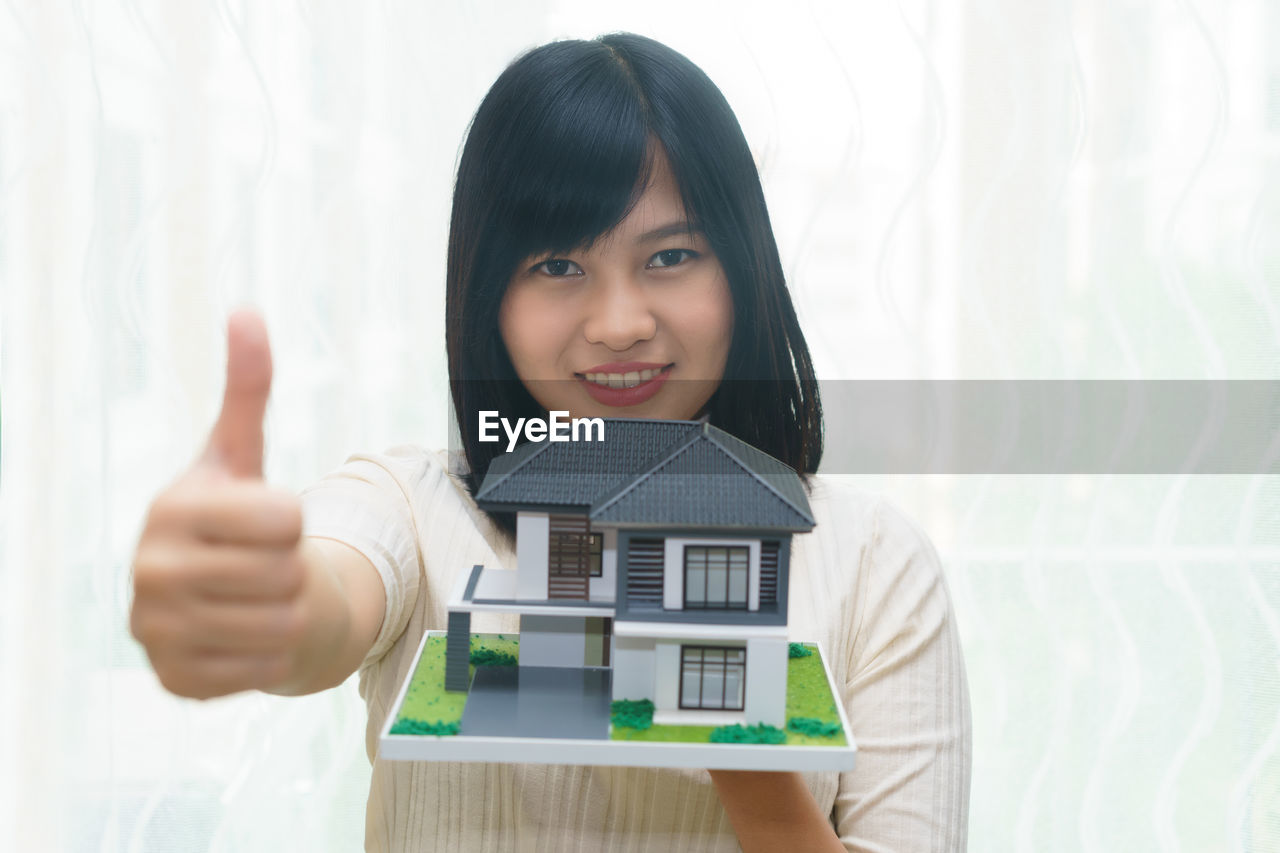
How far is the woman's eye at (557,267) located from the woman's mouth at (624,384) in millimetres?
110

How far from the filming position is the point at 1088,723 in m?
1.83

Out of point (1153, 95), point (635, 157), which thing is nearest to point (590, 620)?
point (635, 157)

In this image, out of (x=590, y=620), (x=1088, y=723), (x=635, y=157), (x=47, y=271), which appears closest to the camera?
(x=590, y=620)

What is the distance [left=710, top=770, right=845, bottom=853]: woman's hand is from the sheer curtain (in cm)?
97

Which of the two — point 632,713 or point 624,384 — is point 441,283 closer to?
point 624,384

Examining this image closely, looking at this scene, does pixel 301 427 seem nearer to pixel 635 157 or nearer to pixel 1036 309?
pixel 635 157

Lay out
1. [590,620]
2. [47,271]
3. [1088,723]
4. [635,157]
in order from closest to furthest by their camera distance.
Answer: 1. [590,620]
2. [635,157]
3. [47,271]
4. [1088,723]

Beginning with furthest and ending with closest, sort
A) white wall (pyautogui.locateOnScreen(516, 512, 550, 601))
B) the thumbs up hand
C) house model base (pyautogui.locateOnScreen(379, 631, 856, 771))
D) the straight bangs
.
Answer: the straight bangs, white wall (pyautogui.locateOnScreen(516, 512, 550, 601)), house model base (pyautogui.locateOnScreen(379, 631, 856, 771)), the thumbs up hand

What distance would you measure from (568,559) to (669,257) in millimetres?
380

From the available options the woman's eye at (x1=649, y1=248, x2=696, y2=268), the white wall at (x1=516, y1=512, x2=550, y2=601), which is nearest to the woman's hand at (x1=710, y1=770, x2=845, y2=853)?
the white wall at (x1=516, y1=512, x2=550, y2=601)

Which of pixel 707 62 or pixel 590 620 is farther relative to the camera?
pixel 707 62

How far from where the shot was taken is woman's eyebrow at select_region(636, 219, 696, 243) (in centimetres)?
104

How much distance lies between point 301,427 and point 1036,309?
1293mm

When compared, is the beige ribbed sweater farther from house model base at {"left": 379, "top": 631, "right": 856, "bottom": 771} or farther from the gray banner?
the gray banner
